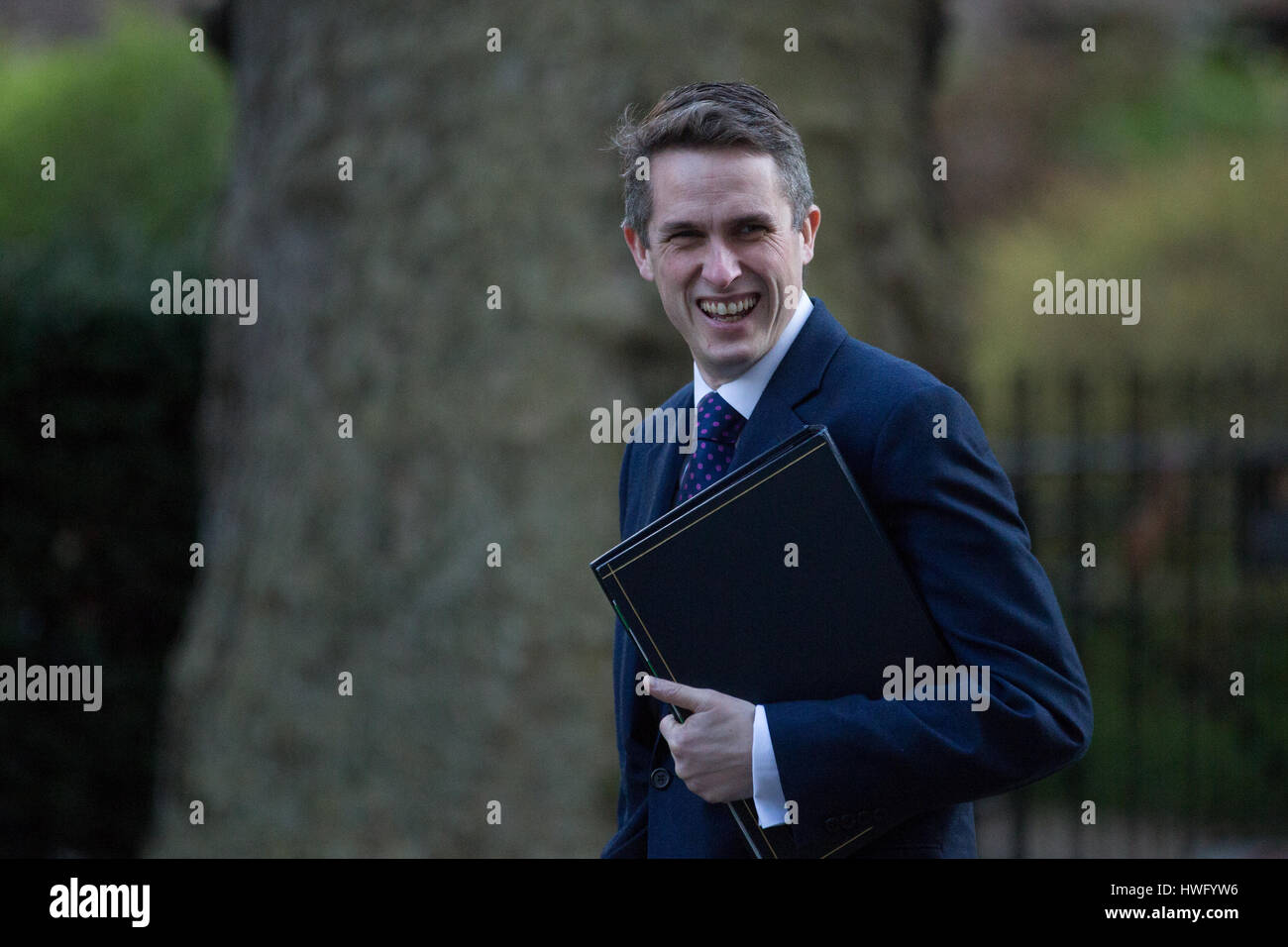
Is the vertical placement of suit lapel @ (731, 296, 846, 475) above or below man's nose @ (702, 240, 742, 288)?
below

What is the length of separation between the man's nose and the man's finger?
0.52m

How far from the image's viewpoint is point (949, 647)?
1846 mm

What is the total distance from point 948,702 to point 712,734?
0.30m

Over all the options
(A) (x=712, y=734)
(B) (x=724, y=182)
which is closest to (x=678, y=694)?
(A) (x=712, y=734)

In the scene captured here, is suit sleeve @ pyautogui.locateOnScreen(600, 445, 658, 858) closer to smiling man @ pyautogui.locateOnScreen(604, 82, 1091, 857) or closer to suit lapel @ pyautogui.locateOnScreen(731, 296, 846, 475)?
smiling man @ pyautogui.locateOnScreen(604, 82, 1091, 857)

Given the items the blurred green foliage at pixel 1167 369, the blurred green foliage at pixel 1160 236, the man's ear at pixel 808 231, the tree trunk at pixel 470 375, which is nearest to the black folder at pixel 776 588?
the man's ear at pixel 808 231

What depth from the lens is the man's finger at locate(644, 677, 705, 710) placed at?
6.08 ft

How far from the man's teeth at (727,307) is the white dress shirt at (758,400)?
0.14 meters

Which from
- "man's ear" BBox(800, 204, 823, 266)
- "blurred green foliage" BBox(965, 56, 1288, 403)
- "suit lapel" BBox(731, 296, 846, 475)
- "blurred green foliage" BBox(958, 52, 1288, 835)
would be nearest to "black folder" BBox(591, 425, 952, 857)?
"suit lapel" BBox(731, 296, 846, 475)

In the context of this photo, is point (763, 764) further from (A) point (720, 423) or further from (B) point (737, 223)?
(B) point (737, 223)

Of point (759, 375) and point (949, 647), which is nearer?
point (949, 647)

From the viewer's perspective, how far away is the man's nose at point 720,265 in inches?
72.0

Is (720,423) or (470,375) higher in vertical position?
(470,375)
